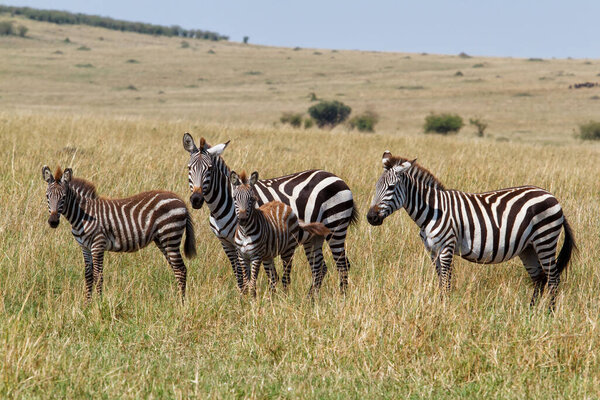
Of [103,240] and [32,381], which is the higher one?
[103,240]

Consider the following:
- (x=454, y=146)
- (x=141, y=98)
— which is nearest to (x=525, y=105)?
(x=141, y=98)

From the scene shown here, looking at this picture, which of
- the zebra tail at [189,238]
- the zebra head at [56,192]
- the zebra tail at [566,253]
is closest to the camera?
the zebra head at [56,192]

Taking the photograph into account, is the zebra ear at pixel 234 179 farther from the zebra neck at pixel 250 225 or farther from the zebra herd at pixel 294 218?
the zebra neck at pixel 250 225

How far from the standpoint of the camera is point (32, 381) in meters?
4.75

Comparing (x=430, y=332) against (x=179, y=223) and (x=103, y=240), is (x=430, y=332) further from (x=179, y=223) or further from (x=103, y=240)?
(x=103, y=240)

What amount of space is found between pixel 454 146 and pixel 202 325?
15.1 m

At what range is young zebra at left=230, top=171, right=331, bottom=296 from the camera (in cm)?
640

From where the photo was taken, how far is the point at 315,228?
709 centimetres

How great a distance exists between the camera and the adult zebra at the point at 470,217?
6.84 meters

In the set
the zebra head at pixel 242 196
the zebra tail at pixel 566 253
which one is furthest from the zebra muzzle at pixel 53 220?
the zebra tail at pixel 566 253

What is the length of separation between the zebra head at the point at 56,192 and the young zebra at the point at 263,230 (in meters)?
1.55

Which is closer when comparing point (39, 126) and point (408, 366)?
point (408, 366)

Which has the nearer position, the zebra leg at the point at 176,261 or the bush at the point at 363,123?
the zebra leg at the point at 176,261

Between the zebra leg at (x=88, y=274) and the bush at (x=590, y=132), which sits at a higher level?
the bush at (x=590, y=132)
